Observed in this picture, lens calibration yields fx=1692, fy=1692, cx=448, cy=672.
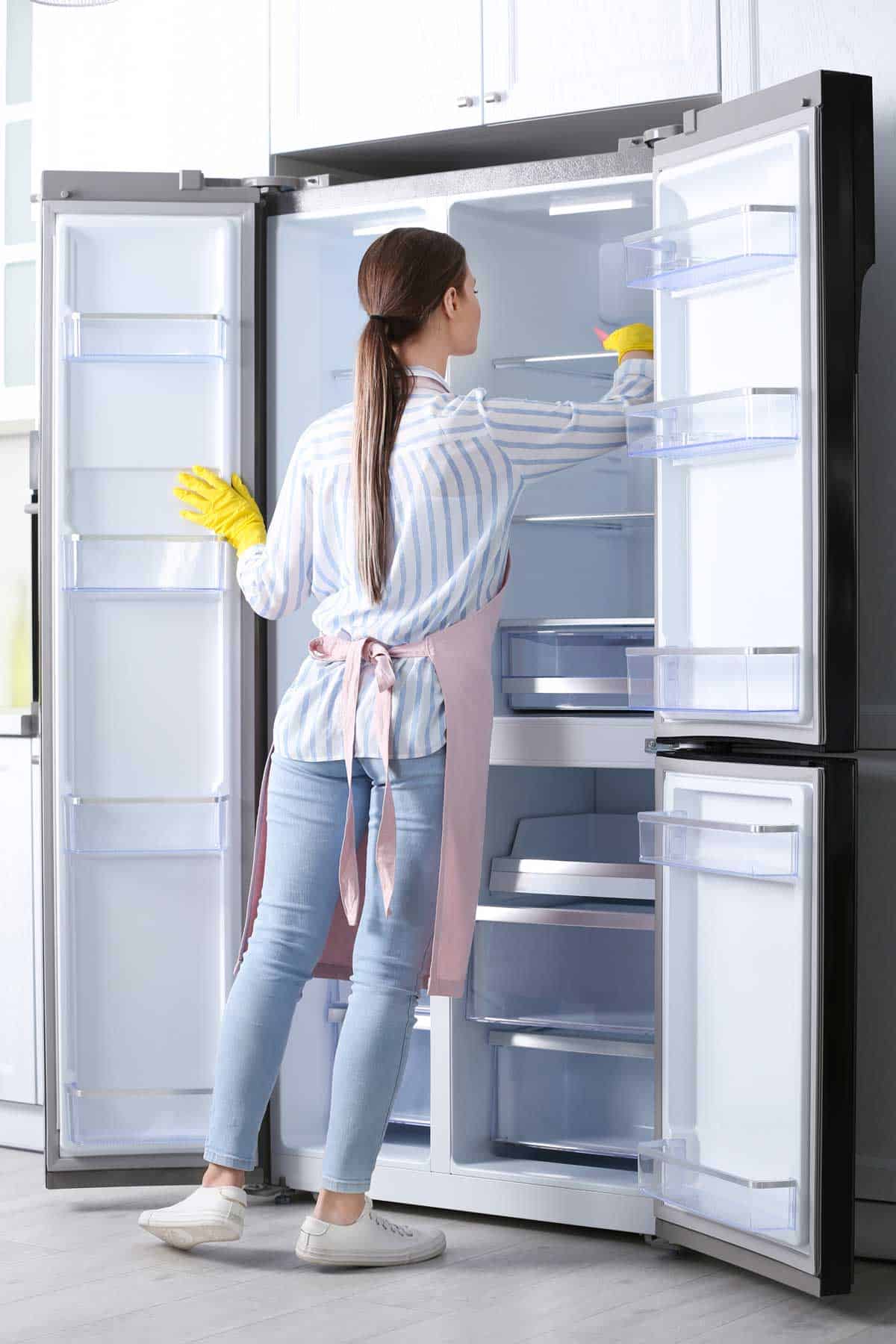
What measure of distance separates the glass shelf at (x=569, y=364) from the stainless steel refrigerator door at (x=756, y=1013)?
0.72m

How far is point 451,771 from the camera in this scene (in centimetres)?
248

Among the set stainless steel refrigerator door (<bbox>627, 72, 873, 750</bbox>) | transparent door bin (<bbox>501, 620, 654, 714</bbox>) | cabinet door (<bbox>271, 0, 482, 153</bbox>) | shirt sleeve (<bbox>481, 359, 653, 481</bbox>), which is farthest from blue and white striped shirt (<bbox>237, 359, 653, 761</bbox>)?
cabinet door (<bbox>271, 0, 482, 153</bbox>)

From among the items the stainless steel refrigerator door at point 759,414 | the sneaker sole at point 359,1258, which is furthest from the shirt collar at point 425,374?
the sneaker sole at point 359,1258

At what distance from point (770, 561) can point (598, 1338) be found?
1046mm

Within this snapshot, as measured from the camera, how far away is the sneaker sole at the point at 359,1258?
8.00 feet

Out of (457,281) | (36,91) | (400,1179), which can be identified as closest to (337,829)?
(400,1179)

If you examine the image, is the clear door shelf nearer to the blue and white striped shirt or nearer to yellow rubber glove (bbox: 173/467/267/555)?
the blue and white striped shirt

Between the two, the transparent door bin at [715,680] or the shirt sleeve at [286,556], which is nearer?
the transparent door bin at [715,680]

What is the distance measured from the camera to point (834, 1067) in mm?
2244

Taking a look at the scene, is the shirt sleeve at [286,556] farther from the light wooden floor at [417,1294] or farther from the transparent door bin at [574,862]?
the light wooden floor at [417,1294]

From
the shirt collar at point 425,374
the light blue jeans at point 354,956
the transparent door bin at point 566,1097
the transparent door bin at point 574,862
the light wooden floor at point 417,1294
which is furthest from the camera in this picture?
the transparent door bin at point 566,1097

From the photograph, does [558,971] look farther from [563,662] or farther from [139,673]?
[139,673]

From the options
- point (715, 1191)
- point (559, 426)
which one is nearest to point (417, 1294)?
point (715, 1191)

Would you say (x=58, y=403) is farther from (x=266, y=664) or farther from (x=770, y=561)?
(x=770, y=561)
